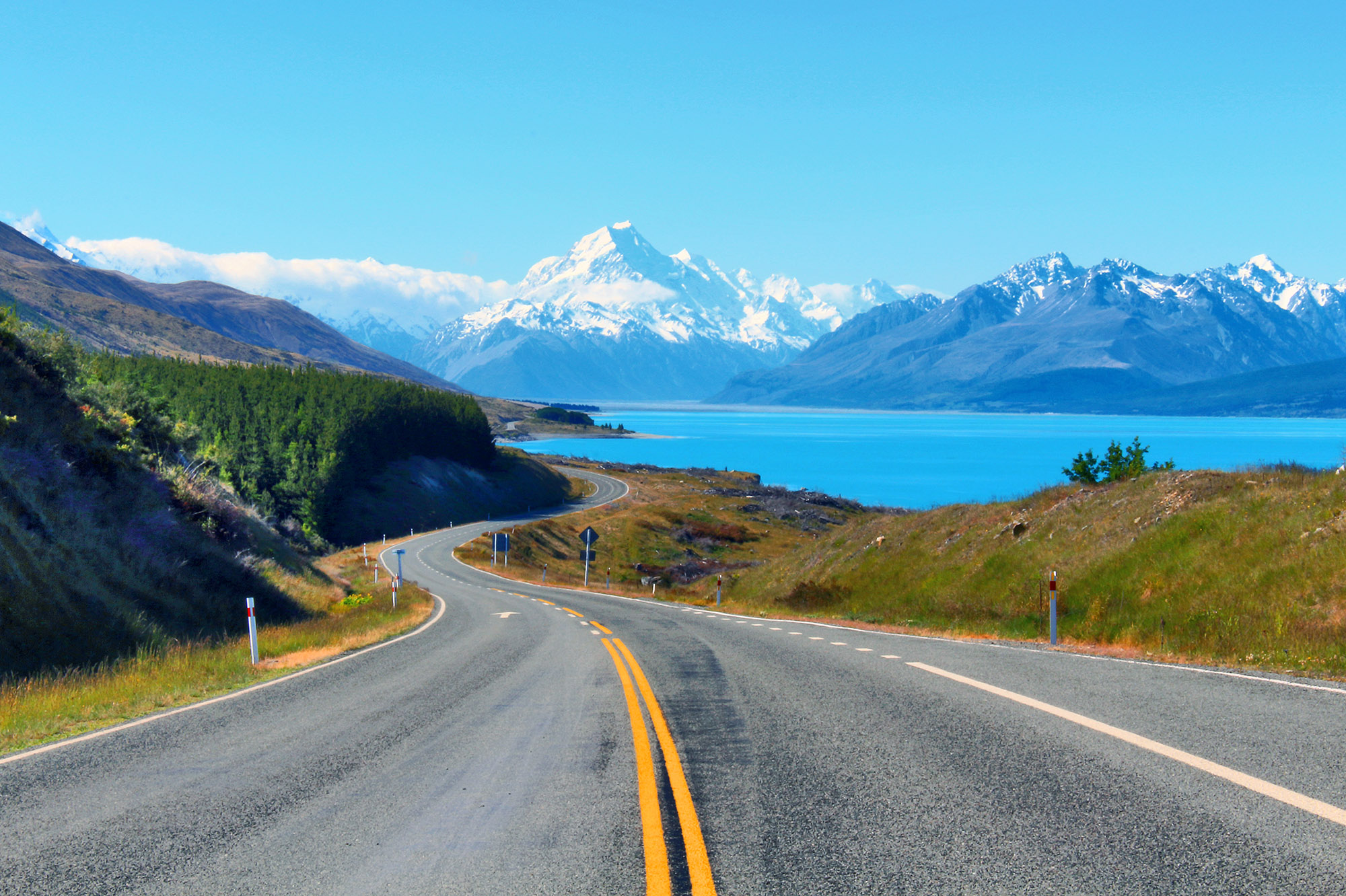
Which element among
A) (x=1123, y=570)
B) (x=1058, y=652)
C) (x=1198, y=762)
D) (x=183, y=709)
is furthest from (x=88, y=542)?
(x=1123, y=570)

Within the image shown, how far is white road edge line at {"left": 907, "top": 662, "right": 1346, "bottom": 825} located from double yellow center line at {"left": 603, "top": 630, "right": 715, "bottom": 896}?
3585mm

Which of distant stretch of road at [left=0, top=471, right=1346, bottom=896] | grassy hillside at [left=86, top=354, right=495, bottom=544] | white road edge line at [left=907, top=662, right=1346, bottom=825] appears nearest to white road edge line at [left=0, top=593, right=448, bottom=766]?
distant stretch of road at [left=0, top=471, right=1346, bottom=896]

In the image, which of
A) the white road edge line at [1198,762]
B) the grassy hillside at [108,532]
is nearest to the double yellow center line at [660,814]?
the white road edge line at [1198,762]

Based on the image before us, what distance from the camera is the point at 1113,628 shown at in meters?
15.6

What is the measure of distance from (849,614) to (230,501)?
22859mm

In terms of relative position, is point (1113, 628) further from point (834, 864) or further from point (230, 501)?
point (230, 501)

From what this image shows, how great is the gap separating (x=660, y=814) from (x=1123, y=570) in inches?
608

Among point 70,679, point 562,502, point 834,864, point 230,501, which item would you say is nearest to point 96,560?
point 70,679

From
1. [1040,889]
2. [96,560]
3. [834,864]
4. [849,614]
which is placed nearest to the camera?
[1040,889]

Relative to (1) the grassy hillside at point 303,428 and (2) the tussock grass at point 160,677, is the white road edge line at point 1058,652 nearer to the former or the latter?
(2) the tussock grass at point 160,677

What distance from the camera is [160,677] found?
1198 centimetres

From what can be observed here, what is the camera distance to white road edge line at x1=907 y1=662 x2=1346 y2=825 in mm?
5125

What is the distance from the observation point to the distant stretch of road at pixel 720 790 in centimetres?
459

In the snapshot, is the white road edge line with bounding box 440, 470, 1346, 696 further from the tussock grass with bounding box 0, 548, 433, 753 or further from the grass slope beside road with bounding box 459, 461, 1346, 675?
the tussock grass with bounding box 0, 548, 433, 753
